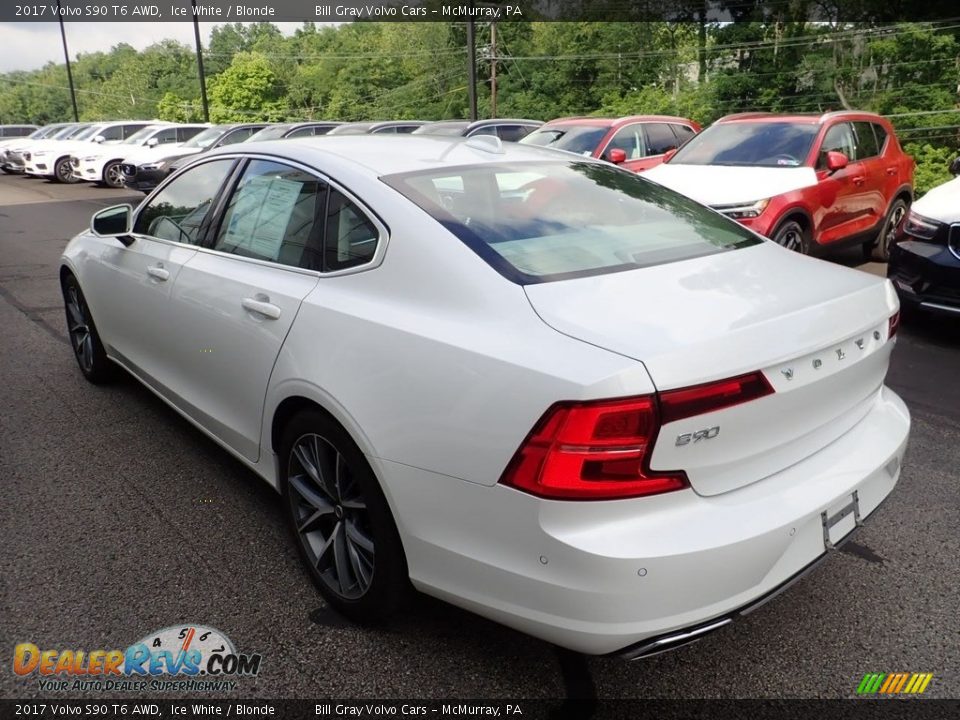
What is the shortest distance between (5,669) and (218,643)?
24.5 inches

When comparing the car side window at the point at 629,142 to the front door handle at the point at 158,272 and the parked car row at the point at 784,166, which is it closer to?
the parked car row at the point at 784,166

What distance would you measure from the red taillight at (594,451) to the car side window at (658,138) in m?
10.6

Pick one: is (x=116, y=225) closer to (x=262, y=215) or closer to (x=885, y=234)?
(x=262, y=215)

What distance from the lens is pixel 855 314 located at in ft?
7.62

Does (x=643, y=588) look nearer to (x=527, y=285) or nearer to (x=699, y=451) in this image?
(x=699, y=451)

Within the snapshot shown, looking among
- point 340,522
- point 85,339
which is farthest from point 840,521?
point 85,339

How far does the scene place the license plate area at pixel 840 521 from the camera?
2.14 metres

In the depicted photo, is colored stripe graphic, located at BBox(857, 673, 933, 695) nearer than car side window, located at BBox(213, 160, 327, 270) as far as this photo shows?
Yes

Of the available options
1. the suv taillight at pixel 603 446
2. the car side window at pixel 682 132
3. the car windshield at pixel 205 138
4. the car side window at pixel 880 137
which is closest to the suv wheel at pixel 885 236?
the car side window at pixel 880 137

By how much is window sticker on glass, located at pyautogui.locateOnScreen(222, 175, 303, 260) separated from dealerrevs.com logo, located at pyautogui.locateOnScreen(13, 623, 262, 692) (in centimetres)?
139

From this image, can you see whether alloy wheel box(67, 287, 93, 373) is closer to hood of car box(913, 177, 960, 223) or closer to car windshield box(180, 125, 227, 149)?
hood of car box(913, 177, 960, 223)

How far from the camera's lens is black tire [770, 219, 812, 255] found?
713 centimetres

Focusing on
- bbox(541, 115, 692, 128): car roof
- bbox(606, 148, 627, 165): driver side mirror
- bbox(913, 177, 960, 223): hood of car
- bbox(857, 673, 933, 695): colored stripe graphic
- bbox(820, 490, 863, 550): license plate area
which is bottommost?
bbox(857, 673, 933, 695): colored stripe graphic

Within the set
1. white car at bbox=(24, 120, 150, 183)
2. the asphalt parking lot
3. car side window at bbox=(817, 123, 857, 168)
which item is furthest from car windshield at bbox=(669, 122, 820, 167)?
white car at bbox=(24, 120, 150, 183)
